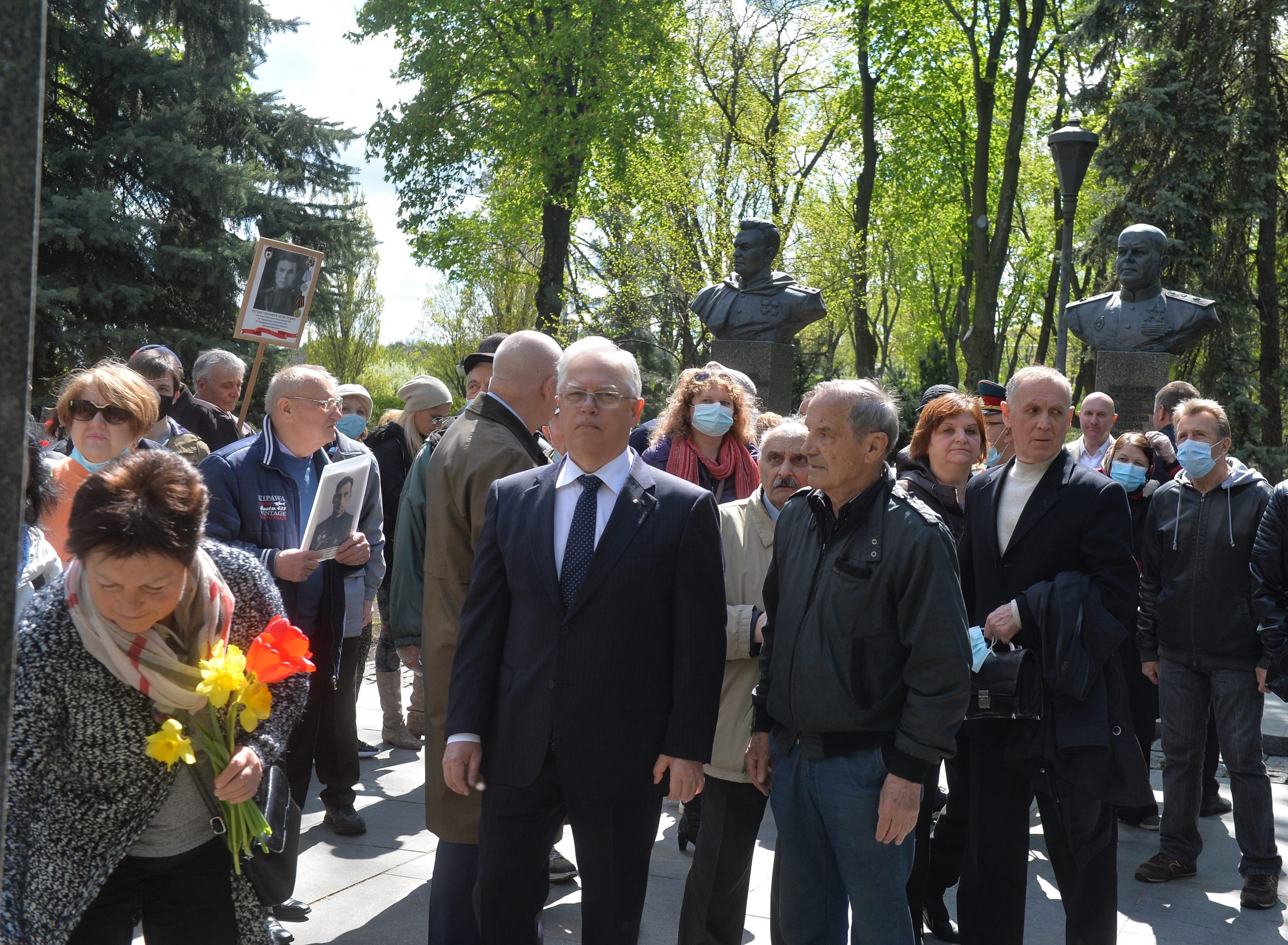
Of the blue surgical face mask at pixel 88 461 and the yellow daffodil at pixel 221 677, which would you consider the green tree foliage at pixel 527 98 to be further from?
the yellow daffodil at pixel 221 677

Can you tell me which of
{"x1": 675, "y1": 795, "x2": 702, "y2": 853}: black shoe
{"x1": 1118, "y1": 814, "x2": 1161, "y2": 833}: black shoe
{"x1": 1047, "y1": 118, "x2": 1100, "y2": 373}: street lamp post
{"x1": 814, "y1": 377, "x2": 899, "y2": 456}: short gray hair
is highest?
{"x1": 1047, "y1": 118, "x2": 1100, "y2": 373}: street lamp post

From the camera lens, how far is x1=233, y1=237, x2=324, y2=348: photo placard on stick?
805 cm

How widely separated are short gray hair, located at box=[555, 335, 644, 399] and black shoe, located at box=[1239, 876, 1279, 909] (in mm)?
3893

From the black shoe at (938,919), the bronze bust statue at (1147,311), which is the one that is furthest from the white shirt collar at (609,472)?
the bronze bust statue at (1147,311)

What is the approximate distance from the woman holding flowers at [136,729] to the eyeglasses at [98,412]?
199cm

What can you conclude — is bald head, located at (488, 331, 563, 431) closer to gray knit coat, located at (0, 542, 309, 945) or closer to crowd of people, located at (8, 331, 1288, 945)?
crowd of people, located at (8, 331, 1288, 945)

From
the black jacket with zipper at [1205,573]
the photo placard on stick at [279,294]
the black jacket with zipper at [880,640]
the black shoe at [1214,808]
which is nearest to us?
the black jacket with zipper at [880,640]

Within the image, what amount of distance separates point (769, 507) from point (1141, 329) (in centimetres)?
769

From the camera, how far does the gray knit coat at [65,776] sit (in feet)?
8.66

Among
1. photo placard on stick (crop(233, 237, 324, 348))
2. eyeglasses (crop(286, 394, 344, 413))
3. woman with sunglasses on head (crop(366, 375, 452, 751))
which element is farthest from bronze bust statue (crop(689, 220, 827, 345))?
eyeglasses (crop(286, 394, 344, 413))

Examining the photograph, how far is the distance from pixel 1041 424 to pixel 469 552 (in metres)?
2.13

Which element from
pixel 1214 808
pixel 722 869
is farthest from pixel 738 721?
pixel 1214 808

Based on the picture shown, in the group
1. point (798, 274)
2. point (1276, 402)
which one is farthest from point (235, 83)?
point (1276, 402)

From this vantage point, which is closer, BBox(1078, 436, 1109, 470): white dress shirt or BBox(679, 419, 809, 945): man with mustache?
BBox(679, 419, 809, 945): man with mustache
